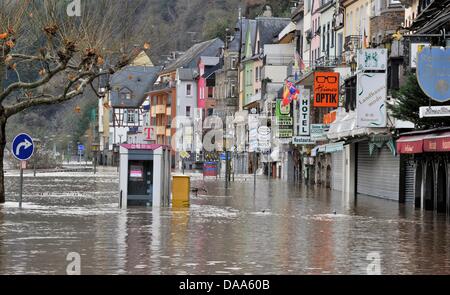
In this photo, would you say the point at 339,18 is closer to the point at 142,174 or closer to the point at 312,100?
the point at 312,100

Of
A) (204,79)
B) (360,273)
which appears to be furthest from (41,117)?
(360,273)

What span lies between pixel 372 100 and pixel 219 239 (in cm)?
2257

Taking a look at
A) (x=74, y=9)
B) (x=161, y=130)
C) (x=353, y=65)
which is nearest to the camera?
(x=74, y=9)

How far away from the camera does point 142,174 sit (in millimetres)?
35562

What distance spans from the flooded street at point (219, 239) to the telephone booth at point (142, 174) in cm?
78

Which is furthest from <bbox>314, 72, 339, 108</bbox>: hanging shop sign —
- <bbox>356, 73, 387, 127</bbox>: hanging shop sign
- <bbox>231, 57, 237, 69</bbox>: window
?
<bbox>231, 57, 237, 69</bbox>: window

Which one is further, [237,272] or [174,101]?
[174,101]

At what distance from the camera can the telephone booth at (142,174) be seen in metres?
35.1

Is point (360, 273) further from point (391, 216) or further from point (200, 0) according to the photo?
point (200, 0)

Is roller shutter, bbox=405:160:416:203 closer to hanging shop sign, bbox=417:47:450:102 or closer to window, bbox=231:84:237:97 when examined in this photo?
hanging shop sign, bbox=417:47:450:102

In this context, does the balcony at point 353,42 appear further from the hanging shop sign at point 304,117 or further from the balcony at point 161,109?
the balcony at point 161,109

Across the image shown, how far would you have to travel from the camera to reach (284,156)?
9031 cm

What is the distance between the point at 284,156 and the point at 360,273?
73.8 metres

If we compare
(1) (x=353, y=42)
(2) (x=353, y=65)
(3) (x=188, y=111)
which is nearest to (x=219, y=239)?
(2) (x=353, y=65)
